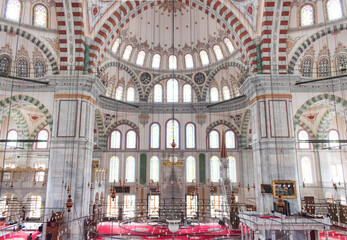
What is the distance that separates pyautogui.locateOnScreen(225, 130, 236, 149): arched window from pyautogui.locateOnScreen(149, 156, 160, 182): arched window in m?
5.47

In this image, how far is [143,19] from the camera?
19.3 meters

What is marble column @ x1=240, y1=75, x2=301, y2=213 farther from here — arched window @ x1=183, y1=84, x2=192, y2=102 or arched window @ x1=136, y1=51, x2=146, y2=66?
arched window @ x1=136, y1=51, x2=146, y2=66

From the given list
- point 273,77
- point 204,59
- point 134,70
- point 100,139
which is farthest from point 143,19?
point 273,77

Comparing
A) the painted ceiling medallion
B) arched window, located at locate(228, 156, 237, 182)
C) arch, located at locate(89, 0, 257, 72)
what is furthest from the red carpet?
the painted ceiling medallion

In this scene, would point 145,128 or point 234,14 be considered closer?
point 234,14

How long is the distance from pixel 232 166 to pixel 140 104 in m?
8.38

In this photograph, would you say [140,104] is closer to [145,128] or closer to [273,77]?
[145,128]

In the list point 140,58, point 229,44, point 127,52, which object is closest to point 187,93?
point 140,58

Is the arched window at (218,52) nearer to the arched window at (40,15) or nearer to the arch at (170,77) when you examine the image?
the arch at (170,77)

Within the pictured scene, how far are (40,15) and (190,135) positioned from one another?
12783mm

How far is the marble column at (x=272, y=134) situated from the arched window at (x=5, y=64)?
12.9 m

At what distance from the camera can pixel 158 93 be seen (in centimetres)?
2167

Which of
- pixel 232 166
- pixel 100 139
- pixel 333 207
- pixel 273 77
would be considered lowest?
pixel 333 207

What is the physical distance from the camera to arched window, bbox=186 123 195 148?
823 inches
